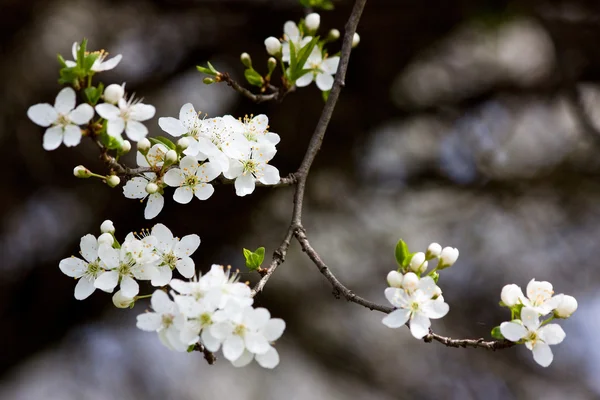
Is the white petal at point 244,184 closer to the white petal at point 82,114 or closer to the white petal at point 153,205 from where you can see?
the white petal at point 153,205

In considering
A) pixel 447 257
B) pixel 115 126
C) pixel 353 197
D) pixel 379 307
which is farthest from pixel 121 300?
pixel 353 197

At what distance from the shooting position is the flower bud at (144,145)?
2.85 feet

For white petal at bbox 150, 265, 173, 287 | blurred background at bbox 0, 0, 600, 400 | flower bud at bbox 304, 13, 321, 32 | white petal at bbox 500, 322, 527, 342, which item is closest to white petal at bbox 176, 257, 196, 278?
white petal at bbox 150, 265, 173, 287

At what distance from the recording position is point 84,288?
35.6 inches

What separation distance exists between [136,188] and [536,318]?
23.6 inches

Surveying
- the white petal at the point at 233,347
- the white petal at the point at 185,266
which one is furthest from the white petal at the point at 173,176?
the white petal at the point at 233,347

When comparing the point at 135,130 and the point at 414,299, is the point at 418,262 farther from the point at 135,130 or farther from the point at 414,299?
the point at 135,130

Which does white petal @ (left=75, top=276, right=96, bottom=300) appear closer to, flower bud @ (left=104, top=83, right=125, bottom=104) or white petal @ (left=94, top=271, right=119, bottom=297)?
white petal @ (left=94, top=271, right=119, bottom=297)

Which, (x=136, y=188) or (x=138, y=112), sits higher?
(x=138, y=112)

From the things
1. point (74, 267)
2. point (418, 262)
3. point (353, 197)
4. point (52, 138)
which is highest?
point (52, 138)

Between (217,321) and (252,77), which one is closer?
(217,321)

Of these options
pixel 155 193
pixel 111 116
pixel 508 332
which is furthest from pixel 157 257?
pixel 508 332

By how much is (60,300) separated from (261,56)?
126 centimetres

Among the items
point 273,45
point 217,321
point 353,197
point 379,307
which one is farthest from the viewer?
point 353,197
